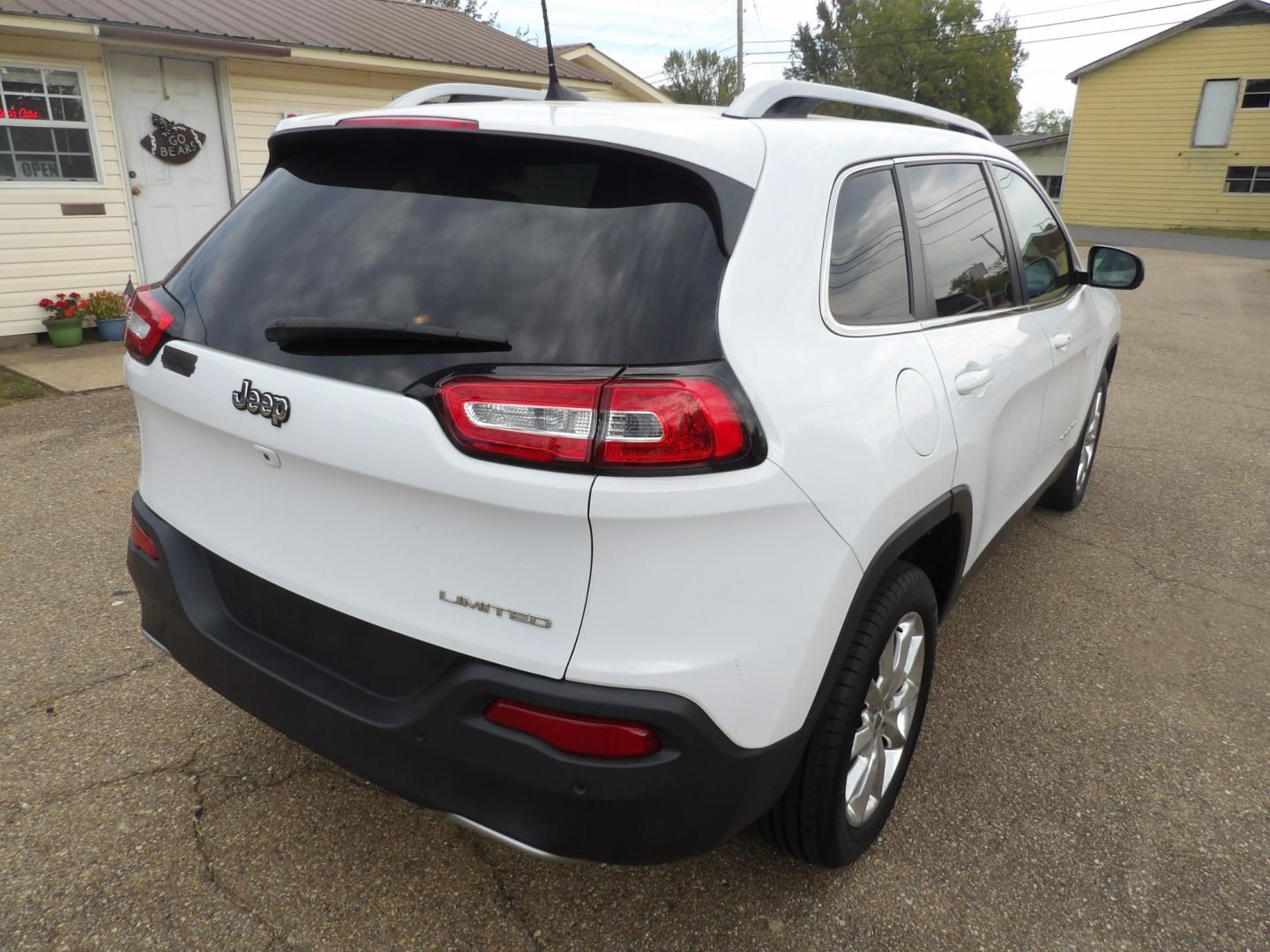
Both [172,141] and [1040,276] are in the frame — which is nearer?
[1040,276]

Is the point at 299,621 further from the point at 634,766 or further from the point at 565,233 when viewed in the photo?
the point at 565,233

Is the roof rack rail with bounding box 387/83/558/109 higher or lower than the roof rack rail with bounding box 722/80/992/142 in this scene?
higher

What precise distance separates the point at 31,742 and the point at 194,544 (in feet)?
3.69

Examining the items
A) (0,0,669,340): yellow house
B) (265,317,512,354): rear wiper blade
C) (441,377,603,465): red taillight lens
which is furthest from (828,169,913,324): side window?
(0,0,669,340): yellow house

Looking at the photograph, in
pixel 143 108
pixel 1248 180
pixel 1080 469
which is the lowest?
pixel 1080 469

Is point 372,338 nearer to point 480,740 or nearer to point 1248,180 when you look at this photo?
point 480,740

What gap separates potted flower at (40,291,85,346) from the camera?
835cm

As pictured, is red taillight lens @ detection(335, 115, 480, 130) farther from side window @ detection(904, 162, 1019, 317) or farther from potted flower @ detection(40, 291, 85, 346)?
potted flower @ detection(40, 291, 85, 346)

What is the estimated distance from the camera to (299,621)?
6.32 ft

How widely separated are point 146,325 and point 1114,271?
141 inches

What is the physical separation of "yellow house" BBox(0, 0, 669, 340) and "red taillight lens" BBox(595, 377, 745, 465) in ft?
28.1

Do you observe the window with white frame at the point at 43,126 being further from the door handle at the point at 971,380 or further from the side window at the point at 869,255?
the door handle at the point at 971,380

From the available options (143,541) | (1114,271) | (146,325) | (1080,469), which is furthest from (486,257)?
(1080,469)

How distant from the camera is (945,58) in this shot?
62844mm
